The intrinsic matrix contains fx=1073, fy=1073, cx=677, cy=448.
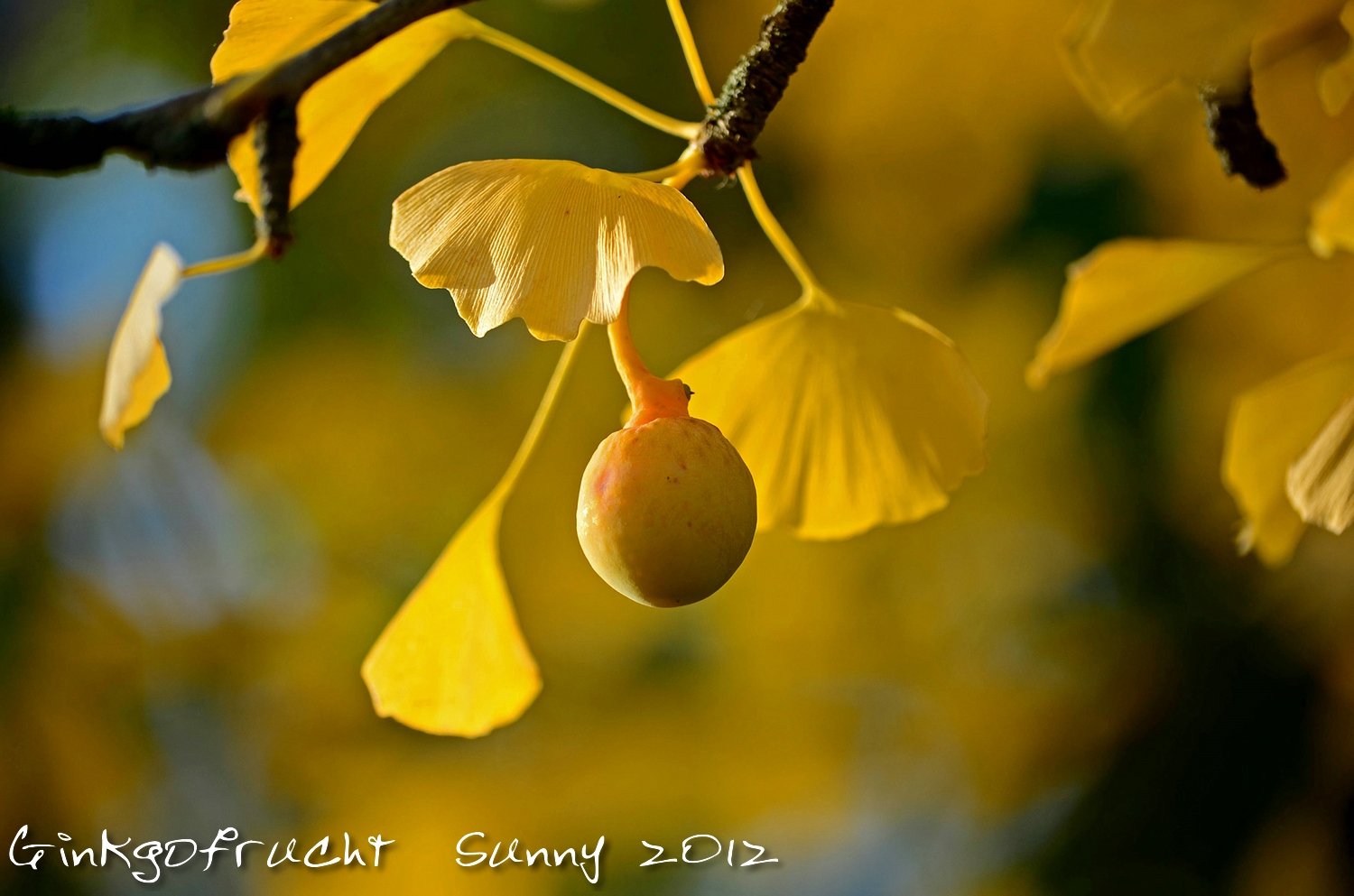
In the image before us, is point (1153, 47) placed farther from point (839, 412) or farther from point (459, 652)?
point (459, 652)

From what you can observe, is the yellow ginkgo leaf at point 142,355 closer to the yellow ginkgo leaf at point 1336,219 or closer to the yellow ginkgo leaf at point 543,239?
the yellow ginkgo leaf at point 543,239

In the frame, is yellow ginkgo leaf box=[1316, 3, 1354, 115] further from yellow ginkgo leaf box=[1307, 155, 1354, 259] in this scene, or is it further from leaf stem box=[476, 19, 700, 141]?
leaf stem box=[476, 19, 700, 141]

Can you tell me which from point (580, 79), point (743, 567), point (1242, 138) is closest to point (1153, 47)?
point (1242, 138)

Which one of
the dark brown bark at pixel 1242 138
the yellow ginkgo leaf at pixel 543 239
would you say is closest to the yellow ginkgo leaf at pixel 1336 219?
the dark brown bark at pixel 1242 138

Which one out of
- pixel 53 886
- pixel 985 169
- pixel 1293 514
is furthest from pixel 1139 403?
pixel 53 886

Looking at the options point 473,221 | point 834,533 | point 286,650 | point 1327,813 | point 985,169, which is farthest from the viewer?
point 286,650

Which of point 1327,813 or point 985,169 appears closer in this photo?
point 1327,813

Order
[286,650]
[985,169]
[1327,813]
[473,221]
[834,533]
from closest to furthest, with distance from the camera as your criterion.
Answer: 1. [473,221]
2. [834,533]
3. [1327,813]
4. [985,169]
5. [286,650]

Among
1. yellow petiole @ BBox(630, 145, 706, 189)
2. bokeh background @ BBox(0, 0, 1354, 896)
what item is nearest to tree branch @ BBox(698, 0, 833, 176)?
yellow petiole @ BBox(630, 145, 706, 189)

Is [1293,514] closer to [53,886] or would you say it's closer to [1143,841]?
[1143,841]
